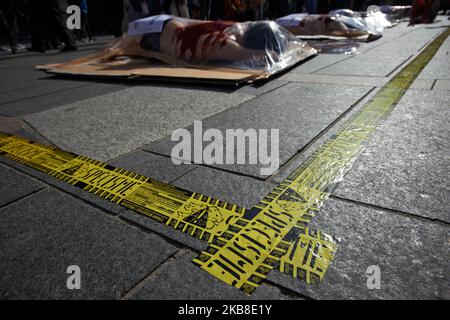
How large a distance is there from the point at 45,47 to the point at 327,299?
11.3m

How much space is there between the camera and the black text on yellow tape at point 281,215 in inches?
46.3

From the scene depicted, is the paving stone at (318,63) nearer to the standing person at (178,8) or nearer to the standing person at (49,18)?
the standing person at (178,8)

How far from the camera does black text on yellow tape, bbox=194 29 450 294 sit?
118 centimetres

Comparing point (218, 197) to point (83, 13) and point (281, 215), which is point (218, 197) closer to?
point (281, 215)

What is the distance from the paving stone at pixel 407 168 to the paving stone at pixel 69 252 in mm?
1042

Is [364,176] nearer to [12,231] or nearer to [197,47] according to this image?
[12,231]

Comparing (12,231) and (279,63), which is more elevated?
(279,63)

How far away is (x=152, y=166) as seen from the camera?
6.54 ft

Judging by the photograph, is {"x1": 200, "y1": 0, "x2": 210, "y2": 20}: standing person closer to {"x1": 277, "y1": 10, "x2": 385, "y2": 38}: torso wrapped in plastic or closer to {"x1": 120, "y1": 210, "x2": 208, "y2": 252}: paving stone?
{"x1": 277, "y1": 10, "x2": 385, "y2": 38}: torso wrapped in plastic

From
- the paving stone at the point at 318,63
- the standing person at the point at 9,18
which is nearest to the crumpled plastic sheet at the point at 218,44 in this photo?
the paving stone at the point at 318,63

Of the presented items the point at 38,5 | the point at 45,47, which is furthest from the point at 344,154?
the point at 45,47

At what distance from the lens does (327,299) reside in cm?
102

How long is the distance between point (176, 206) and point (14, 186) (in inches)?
42.1

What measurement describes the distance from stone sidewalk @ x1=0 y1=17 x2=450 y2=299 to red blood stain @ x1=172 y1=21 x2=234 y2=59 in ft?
5.15
